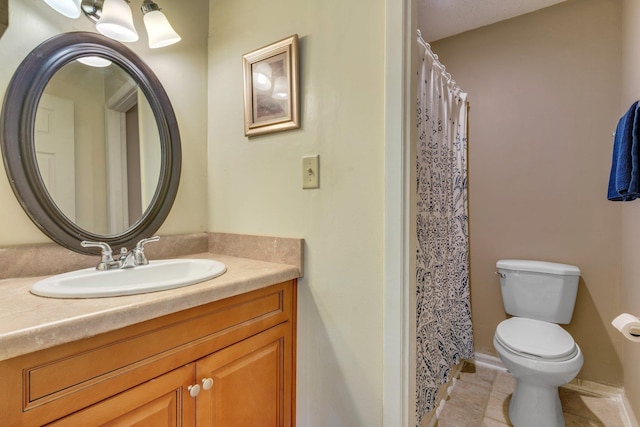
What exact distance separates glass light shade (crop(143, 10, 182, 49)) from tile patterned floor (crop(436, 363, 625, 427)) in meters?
2.22

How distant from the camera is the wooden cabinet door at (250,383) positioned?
0.86 meters

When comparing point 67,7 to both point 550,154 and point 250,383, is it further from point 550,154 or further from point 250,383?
point 550,154

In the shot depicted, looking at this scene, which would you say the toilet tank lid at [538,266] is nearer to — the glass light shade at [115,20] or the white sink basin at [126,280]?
the white sink basin at [126,280]

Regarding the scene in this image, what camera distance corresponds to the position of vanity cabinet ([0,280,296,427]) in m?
0.58

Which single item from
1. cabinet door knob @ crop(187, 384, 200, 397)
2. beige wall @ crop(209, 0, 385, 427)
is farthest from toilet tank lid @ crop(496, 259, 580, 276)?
cabinet door knob @ crop(187, 384, 200, 397)

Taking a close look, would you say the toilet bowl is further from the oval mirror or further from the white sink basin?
the oval mirror

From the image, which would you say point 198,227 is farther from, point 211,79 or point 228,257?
point 211,79

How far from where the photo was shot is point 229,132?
1394mm

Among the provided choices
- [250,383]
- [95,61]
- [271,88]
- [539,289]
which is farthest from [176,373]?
[539,289]

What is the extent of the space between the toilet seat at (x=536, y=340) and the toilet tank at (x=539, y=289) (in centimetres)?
9

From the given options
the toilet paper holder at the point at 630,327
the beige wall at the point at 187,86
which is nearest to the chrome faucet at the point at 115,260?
the beige wall at the point at 187,86

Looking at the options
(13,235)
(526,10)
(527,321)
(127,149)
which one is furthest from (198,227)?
(526,10)

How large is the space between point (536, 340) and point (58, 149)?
227 centimetres

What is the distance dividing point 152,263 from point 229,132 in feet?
2.19
